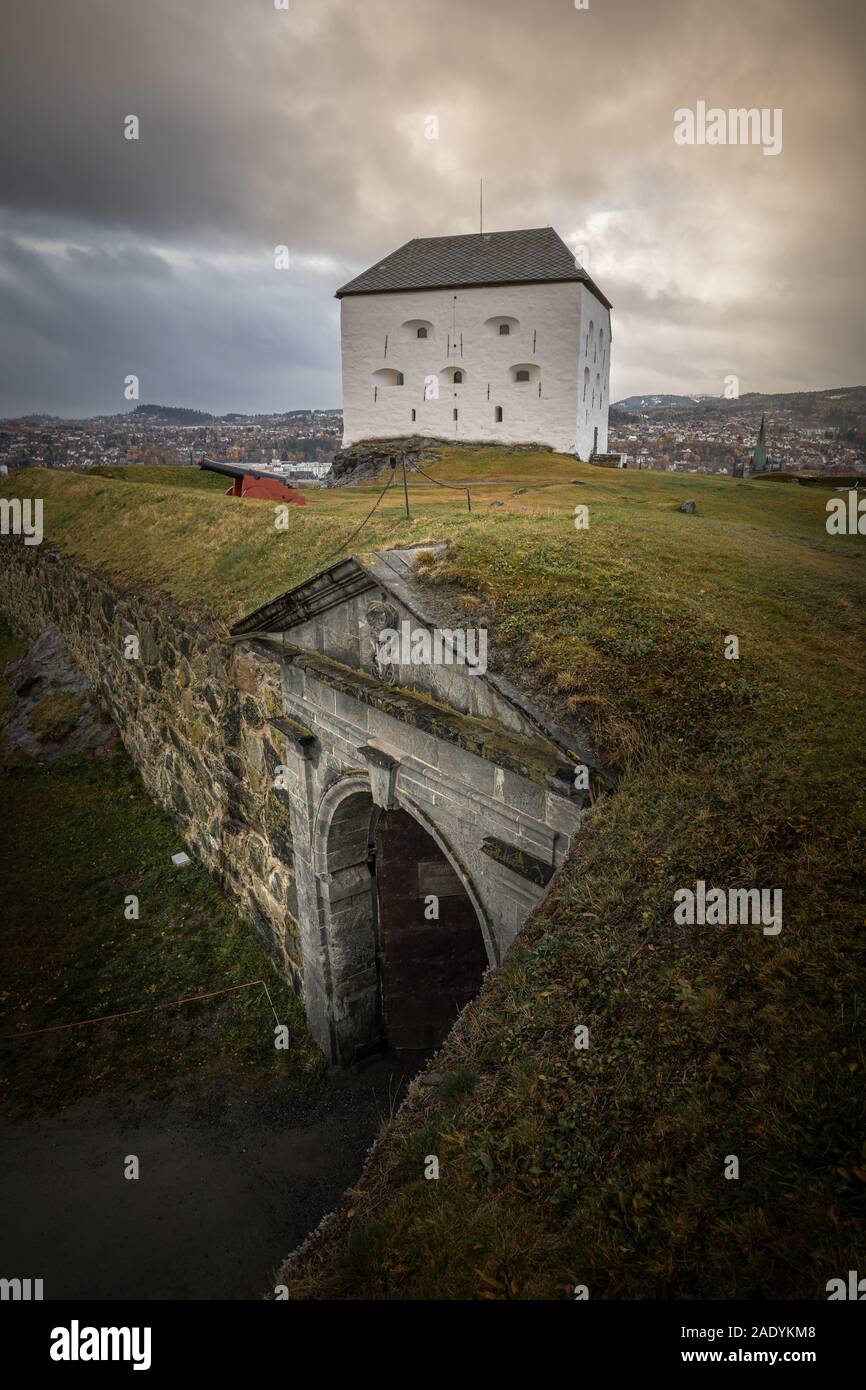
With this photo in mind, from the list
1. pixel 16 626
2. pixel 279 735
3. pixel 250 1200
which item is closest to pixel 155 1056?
pixel 250 1200

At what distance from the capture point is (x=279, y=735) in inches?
393

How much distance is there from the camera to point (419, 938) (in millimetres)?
10070

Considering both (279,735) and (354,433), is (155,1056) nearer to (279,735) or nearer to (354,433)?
(279,735)

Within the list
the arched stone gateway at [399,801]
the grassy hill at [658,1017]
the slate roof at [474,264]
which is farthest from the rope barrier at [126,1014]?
the slate roof at [474,264]

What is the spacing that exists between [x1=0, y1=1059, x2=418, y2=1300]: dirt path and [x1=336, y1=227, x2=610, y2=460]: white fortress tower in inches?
1373

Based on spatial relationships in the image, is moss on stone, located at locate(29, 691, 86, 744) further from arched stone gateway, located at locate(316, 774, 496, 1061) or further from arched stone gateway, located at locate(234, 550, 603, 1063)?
arched stone gateway, located at locate(316, 774, 496, 1061)

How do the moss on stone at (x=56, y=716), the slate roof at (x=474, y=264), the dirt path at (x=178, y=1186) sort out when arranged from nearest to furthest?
the dirt path at (x=178, y=1186)
the moss on stone at (x=56, y=716)
the slate roof at (x=474, y=264)

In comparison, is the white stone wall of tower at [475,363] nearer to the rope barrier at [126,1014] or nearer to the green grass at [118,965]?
the green grass at [118,965]

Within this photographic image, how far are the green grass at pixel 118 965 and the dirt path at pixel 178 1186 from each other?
40cm

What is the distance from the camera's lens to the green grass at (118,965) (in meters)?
9.48

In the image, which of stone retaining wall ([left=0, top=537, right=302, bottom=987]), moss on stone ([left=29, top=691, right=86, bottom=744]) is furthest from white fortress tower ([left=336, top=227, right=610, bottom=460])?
moss on stone ([left=29, top=691, right=86, bottom=744])

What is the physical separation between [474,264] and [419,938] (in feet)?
126

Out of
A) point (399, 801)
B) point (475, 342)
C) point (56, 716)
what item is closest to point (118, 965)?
point (399, 801)

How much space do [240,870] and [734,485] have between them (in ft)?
70.5
